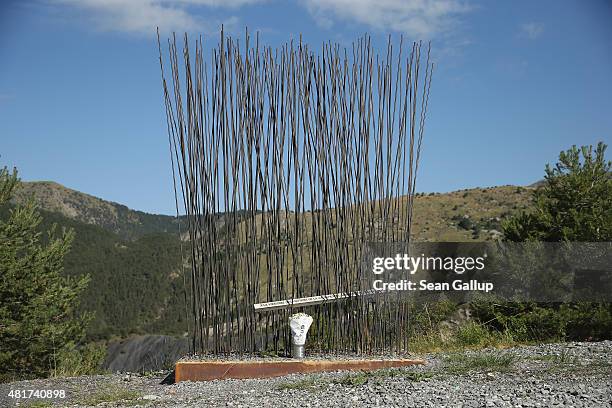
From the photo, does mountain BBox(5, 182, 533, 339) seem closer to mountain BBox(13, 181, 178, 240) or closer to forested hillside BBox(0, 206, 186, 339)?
forested hillside BBox(0, 206, 186, 339)

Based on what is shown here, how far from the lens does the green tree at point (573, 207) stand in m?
7.46

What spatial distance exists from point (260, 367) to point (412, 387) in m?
1.13

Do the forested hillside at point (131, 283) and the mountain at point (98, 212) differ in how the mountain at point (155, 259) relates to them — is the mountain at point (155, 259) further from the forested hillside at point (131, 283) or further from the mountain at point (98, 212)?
the mountain at point (98, 212)

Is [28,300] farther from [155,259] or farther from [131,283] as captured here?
[155,259]

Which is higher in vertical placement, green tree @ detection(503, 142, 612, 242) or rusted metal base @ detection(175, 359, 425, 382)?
green tree @ detection(503, 142, 612, 242)

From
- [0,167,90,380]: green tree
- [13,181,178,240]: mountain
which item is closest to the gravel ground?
[0,167,90,380]: green tree

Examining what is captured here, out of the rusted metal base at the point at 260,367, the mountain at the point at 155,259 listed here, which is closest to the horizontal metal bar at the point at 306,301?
the rusted metal base at the point at 260,367

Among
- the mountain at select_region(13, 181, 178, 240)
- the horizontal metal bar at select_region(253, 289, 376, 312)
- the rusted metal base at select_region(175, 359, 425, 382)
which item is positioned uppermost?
the mountain at select_region(13, 181, 178, 240)

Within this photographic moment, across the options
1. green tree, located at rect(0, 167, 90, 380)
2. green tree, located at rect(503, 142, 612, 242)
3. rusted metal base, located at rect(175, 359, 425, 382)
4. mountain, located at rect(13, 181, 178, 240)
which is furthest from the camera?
mountain, located at rect(13, 181, 178, 240)

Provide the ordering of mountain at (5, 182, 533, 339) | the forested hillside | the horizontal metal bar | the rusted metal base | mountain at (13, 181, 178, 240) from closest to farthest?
the rusted metal base → the horizontal metal bar → mountain at (5, 182, 533, 339) → the forested hillside → mountain at (13, 181, 178, 240)

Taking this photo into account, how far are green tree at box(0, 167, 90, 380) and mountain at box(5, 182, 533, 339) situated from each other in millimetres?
12220

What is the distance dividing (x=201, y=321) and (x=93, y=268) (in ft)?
79.1

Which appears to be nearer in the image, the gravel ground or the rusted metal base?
the gravel ground

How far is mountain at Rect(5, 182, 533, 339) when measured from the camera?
75.4 ft
